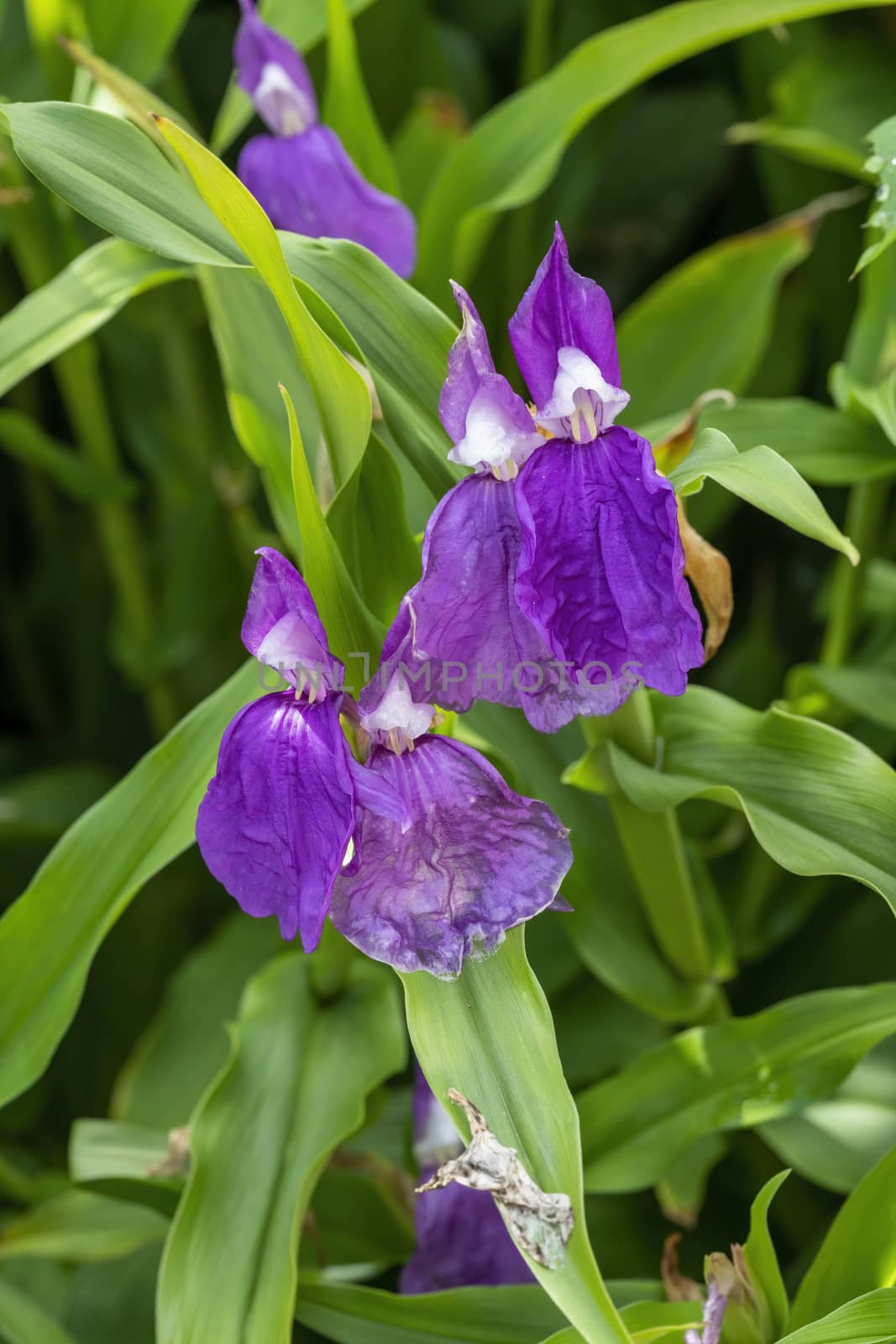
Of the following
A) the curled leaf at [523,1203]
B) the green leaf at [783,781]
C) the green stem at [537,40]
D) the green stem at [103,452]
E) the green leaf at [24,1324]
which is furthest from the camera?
the green stem at [537,40]

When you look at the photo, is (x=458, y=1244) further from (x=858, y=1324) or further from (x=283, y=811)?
(x=283, y=811)

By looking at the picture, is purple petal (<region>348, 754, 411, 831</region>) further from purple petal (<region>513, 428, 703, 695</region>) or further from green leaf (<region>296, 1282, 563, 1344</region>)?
green leaf (<region>296, 1282, 563, 1344</region>)

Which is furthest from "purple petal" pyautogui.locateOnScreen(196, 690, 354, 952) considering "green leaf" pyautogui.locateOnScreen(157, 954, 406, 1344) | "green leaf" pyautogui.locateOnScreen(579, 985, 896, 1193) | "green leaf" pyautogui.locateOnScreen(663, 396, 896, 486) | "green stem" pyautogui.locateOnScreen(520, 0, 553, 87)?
"green stem" pyautogui.locateOnScreen(520, 0, 553, 87)

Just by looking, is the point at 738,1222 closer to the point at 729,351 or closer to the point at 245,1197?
the point at 245,1197

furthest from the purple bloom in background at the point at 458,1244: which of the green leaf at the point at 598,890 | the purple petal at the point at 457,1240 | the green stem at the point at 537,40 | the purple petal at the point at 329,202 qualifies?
the green stem at the point at 537,40

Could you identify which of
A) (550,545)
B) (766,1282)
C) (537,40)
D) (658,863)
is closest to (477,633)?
(550,545)

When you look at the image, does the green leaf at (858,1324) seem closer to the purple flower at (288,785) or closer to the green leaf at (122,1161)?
the purple flower at (288,785)
